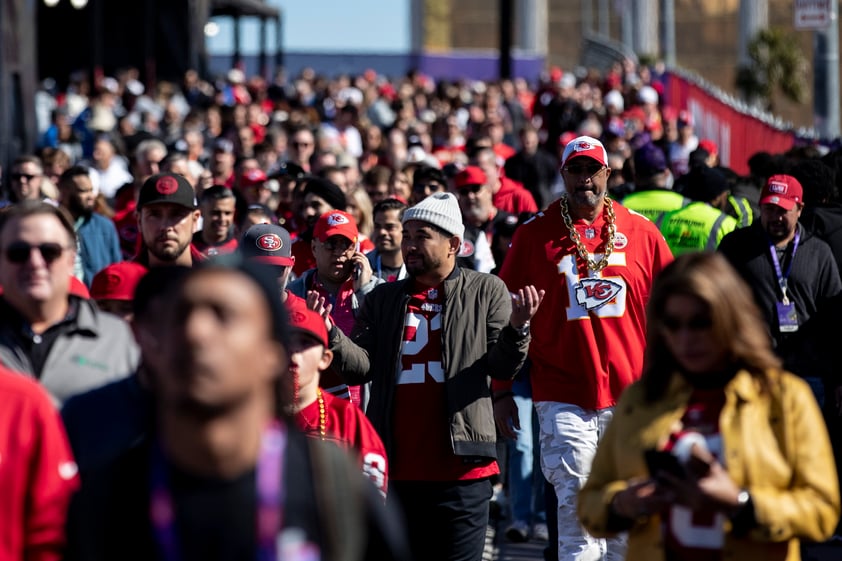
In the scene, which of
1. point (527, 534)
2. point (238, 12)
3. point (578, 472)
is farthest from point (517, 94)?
point (578, 472)

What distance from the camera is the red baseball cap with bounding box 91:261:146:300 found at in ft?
19.0

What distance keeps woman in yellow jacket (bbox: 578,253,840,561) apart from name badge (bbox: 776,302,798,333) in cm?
433

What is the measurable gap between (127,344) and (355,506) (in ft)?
6.45

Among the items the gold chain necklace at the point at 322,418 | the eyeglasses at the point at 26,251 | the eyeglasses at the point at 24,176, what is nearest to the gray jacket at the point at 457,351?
the gold chain necklace at the point at 322,418

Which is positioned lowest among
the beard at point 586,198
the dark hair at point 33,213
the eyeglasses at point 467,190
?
the eyeglasses at point 467,190

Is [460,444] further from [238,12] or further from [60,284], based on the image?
[238,12]

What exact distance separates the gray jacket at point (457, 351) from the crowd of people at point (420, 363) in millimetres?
12

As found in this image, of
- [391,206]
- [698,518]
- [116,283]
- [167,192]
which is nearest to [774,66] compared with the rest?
[391,206]

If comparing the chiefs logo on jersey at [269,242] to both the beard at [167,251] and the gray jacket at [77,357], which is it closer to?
the beard at [167,251]

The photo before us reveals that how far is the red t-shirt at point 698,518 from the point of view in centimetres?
402

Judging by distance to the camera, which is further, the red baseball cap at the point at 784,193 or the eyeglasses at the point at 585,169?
the red baseball cap at the point at 784,193

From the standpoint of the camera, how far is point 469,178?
10.8 meters

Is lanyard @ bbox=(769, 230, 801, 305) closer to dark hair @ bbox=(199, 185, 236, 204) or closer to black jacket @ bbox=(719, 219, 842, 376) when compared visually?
black jacket @ bbox=(719, 219, 842, 376)

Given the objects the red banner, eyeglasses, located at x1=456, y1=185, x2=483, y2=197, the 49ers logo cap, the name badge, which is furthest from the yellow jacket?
the red banner
